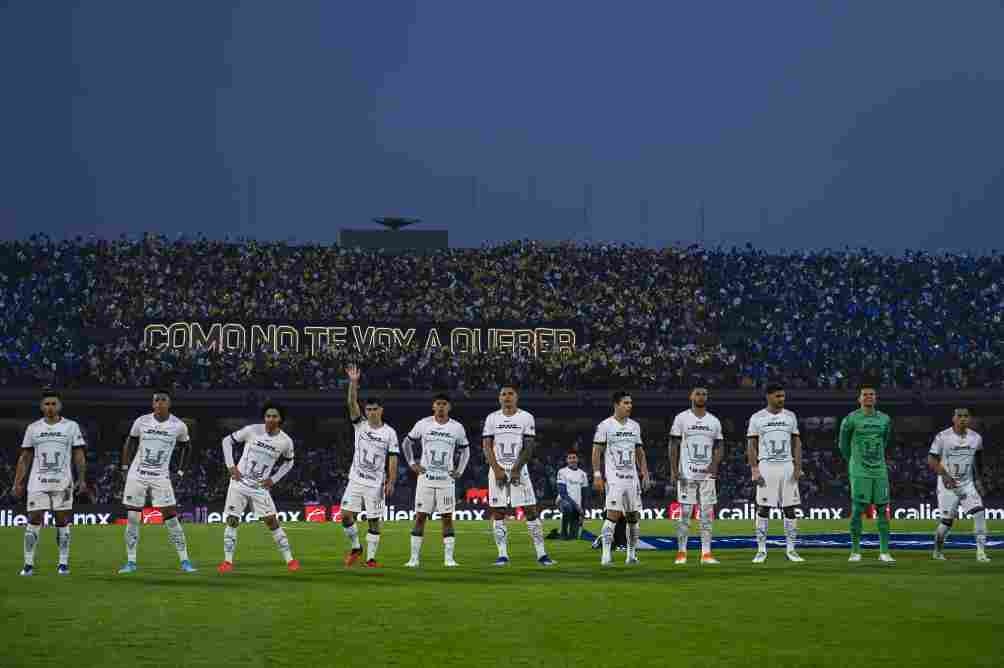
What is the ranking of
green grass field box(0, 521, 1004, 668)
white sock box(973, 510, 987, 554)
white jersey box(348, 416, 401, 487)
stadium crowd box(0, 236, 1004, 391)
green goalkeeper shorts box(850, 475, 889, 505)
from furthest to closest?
stadium crowd box(0, 236, 1004, 391) → white jersey box(348, 416, 401, 487) → green goalkeeper shorts box(850, 475, 889, 505) → white sock box(973, 510, 987, 554) → green grass field box(0, 521, 1004, 668)

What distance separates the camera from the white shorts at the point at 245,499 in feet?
60.2

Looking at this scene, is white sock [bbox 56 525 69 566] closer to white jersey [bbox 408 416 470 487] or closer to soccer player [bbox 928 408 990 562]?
white jersey [bbox 408 416 470 487]

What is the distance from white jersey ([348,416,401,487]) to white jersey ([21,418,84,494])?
4.12m

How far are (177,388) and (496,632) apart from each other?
133 ft

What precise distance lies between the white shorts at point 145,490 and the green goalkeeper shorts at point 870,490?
9925 millimetres

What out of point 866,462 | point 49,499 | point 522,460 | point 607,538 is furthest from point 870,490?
point 49,499

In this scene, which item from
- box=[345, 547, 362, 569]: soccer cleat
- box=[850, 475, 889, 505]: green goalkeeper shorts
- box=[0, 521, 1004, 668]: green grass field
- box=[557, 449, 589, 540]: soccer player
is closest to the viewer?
box=[0, 521, 1004, 668]: green grass field

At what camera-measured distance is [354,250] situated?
60.2 meters

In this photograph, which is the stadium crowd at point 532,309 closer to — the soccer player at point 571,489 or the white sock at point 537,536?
the soccer player at point 571,489

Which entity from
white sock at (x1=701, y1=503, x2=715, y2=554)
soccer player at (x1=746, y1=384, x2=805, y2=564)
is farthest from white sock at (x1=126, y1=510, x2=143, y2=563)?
soccer player at (x1=746, y1=384, x2=805, y2=564)

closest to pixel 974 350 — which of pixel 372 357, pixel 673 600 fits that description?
pixel 372 357

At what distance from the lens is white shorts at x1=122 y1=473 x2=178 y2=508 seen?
1811cm

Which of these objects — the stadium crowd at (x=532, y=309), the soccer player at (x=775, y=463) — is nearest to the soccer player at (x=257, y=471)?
the soccer player at (x=775, y=463)

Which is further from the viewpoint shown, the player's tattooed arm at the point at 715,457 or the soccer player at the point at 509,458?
the player's tattooed arm at the point at 715,457
